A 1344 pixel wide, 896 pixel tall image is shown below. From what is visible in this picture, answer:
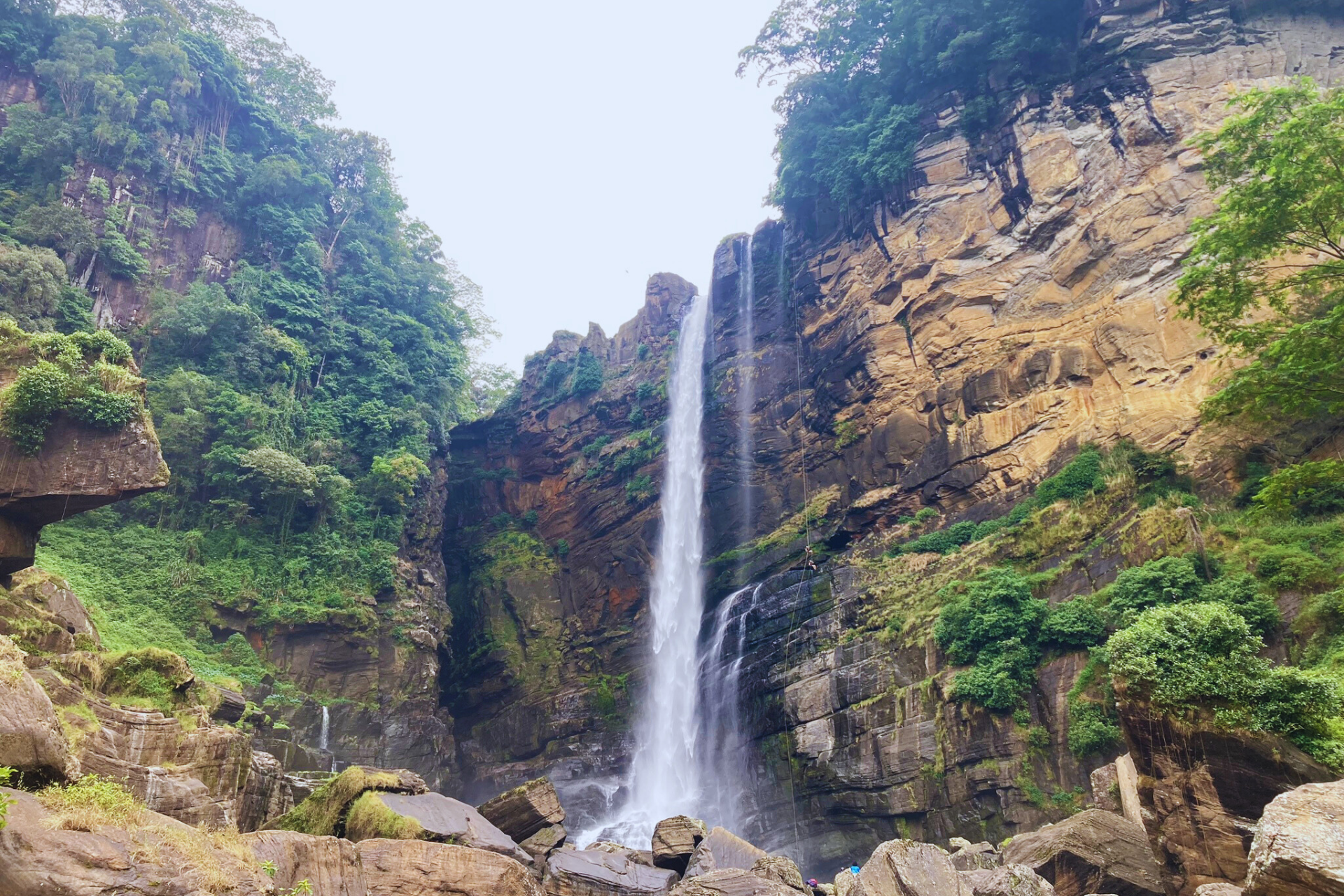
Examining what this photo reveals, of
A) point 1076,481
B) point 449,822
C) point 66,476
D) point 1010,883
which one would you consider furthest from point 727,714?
point 66,476

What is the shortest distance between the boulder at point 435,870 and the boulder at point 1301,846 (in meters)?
8.10

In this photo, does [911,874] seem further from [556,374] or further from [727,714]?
[556,374]

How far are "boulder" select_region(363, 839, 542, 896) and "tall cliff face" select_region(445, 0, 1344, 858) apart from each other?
934 cm

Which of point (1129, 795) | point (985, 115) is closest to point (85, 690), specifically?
point (1129, 795)

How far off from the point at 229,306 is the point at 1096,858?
1150 inches

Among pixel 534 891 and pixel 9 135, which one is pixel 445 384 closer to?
pixel 9 135

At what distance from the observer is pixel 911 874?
10.1 m

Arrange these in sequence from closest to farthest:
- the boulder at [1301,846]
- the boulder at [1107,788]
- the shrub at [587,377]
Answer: the boulder at [1301,846]
the boulder at [1107,788]
the shrub at [587,377]

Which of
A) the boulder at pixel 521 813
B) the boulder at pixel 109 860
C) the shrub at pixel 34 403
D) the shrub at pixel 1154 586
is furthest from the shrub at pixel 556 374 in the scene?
the boulder at pixel 109 860

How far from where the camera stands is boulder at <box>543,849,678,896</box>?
12398 mm

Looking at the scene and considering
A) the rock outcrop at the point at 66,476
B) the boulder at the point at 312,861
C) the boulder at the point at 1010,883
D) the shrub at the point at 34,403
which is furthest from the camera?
the shrub at the point at 34,403

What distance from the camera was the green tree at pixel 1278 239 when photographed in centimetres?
1104

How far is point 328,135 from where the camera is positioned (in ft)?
119

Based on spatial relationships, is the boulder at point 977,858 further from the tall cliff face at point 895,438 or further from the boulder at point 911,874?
the boulder at point 911,874
